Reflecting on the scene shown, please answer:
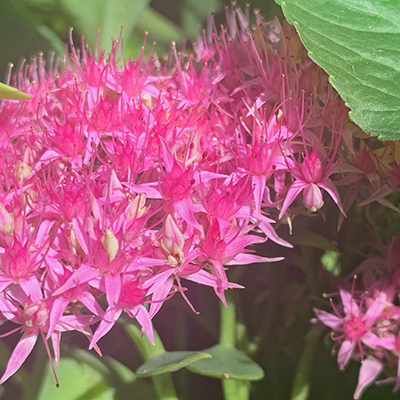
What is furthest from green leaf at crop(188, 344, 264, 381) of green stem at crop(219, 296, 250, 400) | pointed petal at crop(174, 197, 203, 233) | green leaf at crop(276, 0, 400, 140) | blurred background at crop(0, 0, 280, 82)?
blurred background at crop(0, 0, 280, 82)

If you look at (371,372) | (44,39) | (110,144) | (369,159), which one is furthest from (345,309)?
(44,39)

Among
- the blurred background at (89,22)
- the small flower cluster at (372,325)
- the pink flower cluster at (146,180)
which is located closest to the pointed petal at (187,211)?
the pink flower cluster at (146,180)

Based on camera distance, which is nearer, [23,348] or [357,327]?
[23,348]

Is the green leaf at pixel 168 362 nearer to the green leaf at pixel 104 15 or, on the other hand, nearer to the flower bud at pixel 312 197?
the flower bud at pixel 312 197

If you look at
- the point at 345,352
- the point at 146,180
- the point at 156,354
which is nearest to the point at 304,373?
the point at 345,352

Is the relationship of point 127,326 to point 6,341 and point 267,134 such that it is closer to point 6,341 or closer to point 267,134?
point 6,341

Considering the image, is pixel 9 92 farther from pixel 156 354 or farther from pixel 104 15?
pixel 104 15
